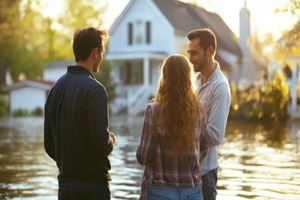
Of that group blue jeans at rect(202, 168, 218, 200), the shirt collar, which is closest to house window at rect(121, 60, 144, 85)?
blue jeans at rect(202, 168, 218, 200)

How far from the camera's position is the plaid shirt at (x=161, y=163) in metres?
3.97

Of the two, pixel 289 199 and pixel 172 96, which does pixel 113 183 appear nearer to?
pixel 289 199

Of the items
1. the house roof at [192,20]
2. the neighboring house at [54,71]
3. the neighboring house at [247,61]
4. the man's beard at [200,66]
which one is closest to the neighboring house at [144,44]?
the house roof at [192,20]

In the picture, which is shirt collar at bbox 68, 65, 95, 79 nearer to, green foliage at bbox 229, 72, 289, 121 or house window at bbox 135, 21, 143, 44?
green foliage at bbox 229, 72, 289, 121

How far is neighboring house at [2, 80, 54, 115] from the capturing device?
141 feet

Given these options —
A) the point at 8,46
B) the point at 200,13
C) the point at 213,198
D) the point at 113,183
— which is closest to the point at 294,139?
the point at 113,183

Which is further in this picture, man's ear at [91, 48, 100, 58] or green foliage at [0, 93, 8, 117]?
green foliage at [0, 93, 8, 117]

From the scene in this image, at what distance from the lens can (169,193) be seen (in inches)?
156

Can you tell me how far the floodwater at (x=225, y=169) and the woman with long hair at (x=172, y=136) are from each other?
470 cm

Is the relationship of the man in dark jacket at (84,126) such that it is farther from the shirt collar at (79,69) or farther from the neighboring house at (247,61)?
the neighboring house at (247,61)

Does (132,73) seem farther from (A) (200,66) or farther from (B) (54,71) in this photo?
(A) (200,66)

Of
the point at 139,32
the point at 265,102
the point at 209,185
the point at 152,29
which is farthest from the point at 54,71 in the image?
the point at 209,185

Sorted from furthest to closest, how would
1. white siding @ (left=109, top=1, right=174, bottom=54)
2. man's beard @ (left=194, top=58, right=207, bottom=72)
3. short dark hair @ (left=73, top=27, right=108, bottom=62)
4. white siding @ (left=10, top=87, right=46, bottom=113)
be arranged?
white siding @ (left=10, top=87, right=46, bottom=113)
white siding @ (left=109, top=1, right=174, bottom=54)
man's beard @ (left=194, top=58, right=207, bottom=72)
short dark hair @ (left=73, top=27, right=108, bottom=62)

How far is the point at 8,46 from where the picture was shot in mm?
53812
